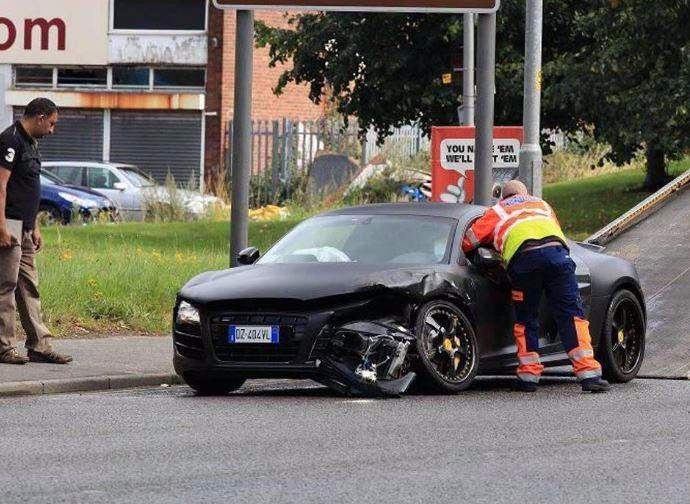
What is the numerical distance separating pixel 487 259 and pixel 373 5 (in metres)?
4.92

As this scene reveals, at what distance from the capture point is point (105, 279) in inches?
739

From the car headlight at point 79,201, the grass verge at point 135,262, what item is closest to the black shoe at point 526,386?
the grass verge at point 135,262

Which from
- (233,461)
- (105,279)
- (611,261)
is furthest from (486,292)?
(105,279)

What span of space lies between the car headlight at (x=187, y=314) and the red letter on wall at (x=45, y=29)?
109 feet

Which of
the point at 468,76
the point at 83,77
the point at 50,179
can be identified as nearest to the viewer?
the point at 468,76

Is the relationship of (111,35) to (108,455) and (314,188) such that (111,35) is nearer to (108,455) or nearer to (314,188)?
(314,188)

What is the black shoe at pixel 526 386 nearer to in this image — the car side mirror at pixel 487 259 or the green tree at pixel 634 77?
the car side mirror at pixel 487 259

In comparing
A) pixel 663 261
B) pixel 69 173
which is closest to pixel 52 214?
pixel 69 173

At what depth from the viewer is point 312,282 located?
1249cm

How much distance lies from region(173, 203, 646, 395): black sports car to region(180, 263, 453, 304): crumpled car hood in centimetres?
1

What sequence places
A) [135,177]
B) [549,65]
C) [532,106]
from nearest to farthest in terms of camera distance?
[532,106]
[549,65]
[135,177]

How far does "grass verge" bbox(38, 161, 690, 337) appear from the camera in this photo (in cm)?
1780

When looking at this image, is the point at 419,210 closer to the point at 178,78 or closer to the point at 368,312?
the point at 368,312

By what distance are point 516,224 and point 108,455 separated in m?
4.82
